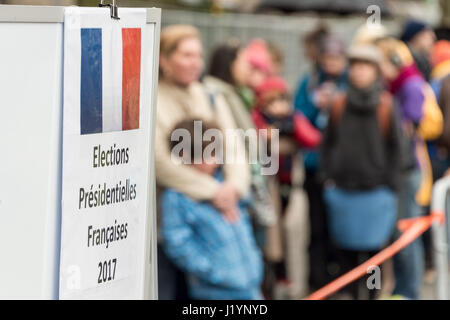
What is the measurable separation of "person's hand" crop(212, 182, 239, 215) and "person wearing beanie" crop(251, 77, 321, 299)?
170 cm

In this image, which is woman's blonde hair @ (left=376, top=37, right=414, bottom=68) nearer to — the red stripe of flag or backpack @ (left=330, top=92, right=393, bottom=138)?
backpack @ (left=330, top=92, right=393, bottom=138)

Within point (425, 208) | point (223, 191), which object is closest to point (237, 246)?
point (223, 191)

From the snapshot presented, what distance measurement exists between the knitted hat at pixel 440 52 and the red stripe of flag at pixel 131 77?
670 cm

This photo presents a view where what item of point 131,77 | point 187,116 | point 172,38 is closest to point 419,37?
point 172,38

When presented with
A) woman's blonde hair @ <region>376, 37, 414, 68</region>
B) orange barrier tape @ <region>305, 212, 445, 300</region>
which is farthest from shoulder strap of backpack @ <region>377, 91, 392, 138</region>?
orange barrier tape @ <region>305, 212, 445, 300</region>

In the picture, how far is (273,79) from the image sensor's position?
27.4 feet

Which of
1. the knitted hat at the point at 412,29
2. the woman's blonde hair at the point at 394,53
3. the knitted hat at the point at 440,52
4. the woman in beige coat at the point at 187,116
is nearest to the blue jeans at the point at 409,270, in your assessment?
the woman's blonde hair at the point at 394,53

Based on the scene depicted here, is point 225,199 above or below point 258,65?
below

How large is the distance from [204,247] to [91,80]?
10.1ft

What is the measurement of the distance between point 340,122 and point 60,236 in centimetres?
496

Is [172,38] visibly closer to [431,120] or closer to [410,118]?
[410,118]

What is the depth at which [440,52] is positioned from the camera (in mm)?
9539

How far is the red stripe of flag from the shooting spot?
9.20 feet
